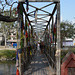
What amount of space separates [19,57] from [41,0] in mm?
2446

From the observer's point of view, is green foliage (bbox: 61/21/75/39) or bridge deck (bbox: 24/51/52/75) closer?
bridge deck (bbox: 24/51/52/75)

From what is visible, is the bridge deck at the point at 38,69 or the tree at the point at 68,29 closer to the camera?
the bridge deck at the point at 38,69

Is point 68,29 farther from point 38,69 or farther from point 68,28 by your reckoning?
point 38,69

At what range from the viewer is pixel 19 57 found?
21.3ft

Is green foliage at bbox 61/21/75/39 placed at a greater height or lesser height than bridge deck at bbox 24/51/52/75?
greater

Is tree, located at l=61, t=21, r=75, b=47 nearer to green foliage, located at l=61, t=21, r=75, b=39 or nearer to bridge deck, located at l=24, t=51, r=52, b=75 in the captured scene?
green foliage, located at l=61, t=21, r=75, b=39

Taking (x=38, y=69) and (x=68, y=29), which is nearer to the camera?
(x=38, y=69)

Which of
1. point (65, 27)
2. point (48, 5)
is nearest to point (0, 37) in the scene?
point (65, 27)

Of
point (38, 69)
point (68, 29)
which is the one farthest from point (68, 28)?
point (38, 69)

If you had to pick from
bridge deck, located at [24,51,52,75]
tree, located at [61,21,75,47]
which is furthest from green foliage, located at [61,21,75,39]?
bridge deck, located at [24,51,52,75]

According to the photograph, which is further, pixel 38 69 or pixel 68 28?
pixel 68 28

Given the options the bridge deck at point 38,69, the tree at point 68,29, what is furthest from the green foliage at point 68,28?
the bridge deck at point 38,69

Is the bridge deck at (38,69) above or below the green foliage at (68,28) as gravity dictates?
below

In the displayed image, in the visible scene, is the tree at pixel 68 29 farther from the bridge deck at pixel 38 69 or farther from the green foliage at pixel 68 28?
the bridge deck at pixel 38 69
